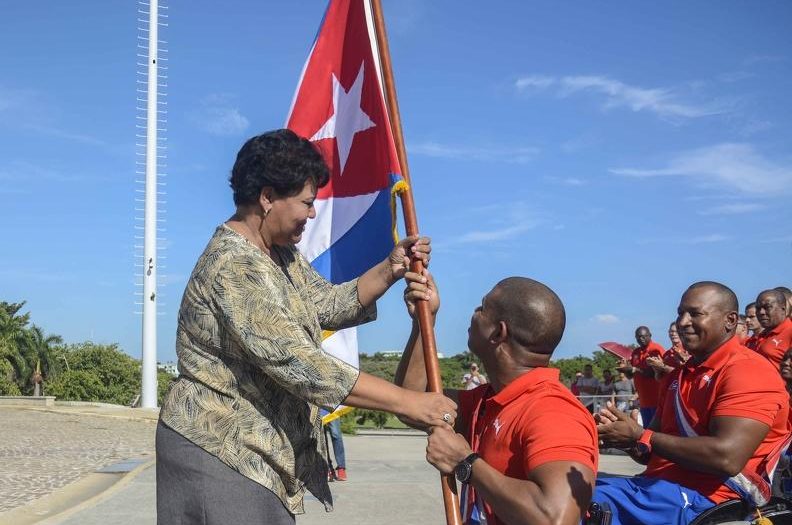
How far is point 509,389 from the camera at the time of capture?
3.12m

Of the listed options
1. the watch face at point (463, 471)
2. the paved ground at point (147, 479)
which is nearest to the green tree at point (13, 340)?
the paved ground at point (147, 479)

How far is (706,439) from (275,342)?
6.47 feet

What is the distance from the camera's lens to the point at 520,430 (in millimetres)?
2904

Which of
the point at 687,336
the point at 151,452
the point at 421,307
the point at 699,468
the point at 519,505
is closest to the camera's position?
the point at 519,505

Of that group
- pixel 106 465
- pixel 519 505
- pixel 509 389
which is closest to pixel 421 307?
pixel 509 389

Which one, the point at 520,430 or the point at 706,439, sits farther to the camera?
the point at 706,439

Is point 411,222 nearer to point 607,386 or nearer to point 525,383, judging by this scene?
point 525,383

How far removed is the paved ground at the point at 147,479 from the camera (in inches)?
328

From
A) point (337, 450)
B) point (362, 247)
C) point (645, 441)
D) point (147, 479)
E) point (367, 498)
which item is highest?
point (362, 247)

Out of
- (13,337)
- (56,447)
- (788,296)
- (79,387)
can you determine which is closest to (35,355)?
(13,337)

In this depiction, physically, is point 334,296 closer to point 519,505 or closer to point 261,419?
point 261,419

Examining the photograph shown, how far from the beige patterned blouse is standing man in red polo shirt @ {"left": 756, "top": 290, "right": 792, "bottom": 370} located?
6299mm

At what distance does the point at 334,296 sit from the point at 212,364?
2.63 ft

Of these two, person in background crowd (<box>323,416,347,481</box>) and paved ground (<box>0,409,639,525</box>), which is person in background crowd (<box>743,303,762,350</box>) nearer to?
paved ground (<box>0,409,639,525</box>)
